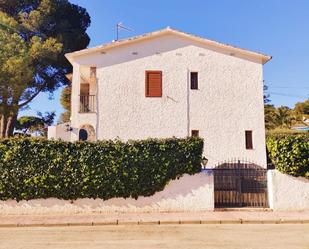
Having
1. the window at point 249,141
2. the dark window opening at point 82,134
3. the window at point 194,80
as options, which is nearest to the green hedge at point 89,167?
the dark window opening at point 82,134

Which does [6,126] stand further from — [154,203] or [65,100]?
[154,203]

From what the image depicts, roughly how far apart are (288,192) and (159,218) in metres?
5.06

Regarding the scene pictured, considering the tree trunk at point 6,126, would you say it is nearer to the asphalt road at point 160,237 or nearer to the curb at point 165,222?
the curb at point 165,222

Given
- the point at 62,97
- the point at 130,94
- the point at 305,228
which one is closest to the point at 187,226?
the point at 305,228

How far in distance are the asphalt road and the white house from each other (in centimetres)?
929

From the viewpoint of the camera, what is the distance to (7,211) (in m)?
11.0

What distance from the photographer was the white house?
1838 centimetres

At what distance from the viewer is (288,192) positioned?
37.5ft

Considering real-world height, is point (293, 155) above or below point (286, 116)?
below

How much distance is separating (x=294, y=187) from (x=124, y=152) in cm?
654

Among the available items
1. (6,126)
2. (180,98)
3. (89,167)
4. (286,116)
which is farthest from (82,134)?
(286,116)

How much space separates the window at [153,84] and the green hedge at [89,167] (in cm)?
764

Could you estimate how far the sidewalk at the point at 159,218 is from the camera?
9773mm

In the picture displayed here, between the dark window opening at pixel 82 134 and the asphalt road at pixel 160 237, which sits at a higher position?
the dark window opening at pixel 82 134
